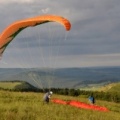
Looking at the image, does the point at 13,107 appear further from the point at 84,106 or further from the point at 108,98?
the point at 108,98

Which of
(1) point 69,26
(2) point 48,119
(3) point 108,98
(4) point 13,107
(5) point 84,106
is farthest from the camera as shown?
(3) point 108,98

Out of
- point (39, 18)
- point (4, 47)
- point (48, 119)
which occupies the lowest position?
point (48, 119)

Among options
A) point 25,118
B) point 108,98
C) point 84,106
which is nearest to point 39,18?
point 25,118

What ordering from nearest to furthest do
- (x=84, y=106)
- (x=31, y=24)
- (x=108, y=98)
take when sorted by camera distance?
(x=31, y=24) < (x=84, y=106) < (x=108, y=98)

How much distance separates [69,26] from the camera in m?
18.3

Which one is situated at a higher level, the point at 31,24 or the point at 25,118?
the point at 31,24

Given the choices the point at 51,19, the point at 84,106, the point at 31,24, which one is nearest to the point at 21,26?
the point at 31,24

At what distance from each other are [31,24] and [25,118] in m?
5.89

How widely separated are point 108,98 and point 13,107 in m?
82.1

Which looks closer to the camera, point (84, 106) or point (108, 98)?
point (84, 106)

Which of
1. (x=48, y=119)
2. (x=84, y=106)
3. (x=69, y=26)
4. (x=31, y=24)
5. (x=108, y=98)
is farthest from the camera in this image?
(x=108, y=98)

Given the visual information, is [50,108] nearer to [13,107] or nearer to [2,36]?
[13,107]

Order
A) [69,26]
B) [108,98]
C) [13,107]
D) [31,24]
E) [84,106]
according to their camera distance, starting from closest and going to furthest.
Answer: [69,26] → [31,24] → [13,107] → [84,106] → [108,98]

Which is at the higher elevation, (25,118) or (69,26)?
(69,26)
